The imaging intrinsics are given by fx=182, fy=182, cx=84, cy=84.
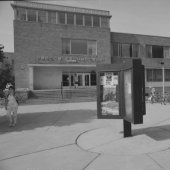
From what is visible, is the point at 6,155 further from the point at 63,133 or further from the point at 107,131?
the point at 107,131

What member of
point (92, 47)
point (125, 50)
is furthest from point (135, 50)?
point (92, 47)

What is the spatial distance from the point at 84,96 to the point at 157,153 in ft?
50.2

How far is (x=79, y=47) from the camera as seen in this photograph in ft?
76.5

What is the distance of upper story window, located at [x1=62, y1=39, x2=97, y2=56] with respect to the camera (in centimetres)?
2283

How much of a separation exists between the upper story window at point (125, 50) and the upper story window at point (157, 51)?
6.87ft

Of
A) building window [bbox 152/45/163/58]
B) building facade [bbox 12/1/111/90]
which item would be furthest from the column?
building window [bbox 152/45/163/58]

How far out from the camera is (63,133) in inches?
248

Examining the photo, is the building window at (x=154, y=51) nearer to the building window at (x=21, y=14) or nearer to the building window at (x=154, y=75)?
the building window at (x=154, y=75)

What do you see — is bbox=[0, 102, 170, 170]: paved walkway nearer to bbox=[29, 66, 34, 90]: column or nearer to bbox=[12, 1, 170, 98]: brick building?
bbox=[29, 66, 34, 90]: column

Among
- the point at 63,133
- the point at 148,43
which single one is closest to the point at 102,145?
the point at 63,133

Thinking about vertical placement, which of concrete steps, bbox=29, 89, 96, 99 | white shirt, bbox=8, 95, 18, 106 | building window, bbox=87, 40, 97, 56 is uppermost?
building window, bbox=87, 40, 97, 56

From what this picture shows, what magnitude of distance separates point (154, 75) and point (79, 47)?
41.8 feet

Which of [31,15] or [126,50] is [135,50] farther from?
[31,15]

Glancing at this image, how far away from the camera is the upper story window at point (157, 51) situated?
27.6m
